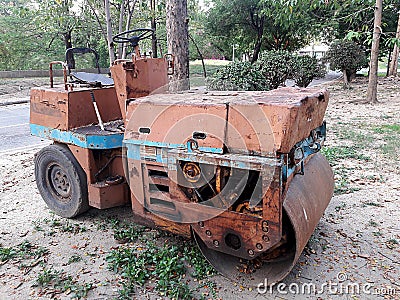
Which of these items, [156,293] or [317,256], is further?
[317,256]

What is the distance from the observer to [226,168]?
304cm

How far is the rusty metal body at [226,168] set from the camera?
284cm

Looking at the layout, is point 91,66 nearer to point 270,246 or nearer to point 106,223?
point 106,223

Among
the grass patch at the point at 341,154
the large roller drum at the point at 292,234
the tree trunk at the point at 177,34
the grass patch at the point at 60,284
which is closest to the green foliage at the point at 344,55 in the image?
the grass patch at the point at 341,154

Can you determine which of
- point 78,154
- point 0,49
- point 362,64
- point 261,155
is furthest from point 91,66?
point 261,155

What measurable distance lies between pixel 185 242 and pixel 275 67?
10112 mm

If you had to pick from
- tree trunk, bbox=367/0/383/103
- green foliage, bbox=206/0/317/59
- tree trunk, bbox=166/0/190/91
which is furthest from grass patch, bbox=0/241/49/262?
green foliage, bbox=206/0/317/59

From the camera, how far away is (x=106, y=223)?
4.43m

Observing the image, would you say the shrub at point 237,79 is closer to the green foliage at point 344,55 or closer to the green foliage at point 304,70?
the green foliage at point 304,70

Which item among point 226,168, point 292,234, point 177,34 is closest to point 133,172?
point 226,168

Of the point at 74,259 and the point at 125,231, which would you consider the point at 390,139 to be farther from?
the point at 74,259

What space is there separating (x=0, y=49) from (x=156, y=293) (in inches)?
961

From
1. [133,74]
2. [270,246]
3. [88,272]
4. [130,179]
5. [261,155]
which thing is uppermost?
[133,74]

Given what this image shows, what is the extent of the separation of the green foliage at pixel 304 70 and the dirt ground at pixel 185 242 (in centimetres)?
749
